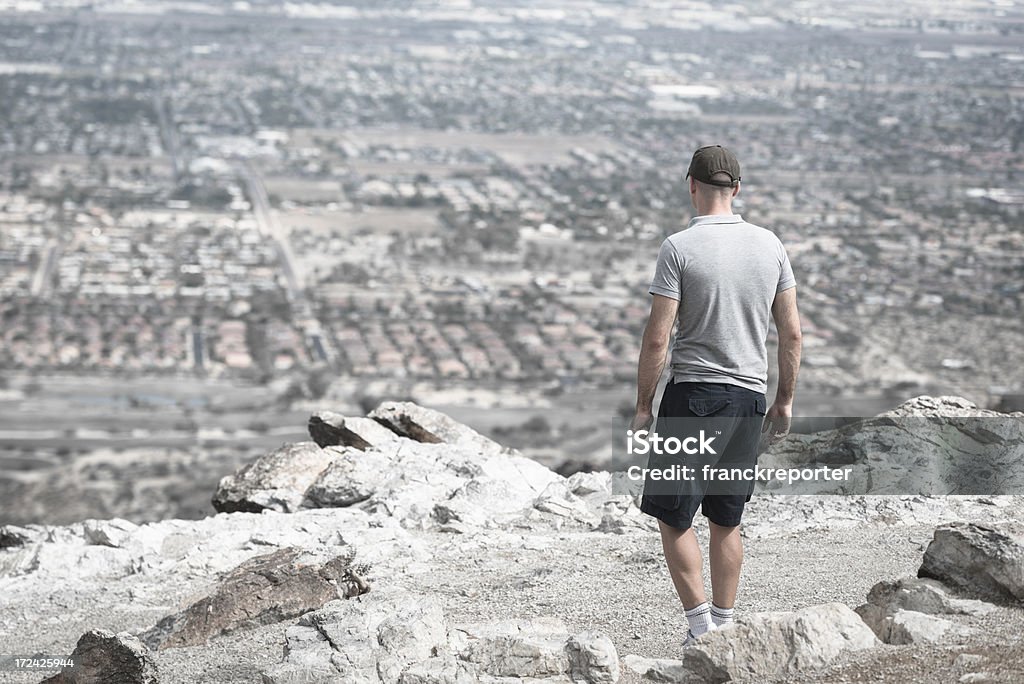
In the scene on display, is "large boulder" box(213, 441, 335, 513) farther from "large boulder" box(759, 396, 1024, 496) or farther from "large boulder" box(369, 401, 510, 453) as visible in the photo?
"large boulder" box(759, 396, 1024, 496)

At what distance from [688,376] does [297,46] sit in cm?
7754

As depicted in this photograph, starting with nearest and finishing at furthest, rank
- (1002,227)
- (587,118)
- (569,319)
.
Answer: (569,319) < (1002,227) < (587,118)

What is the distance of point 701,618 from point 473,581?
179 cm

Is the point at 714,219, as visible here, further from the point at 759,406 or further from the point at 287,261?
the point at 287,261

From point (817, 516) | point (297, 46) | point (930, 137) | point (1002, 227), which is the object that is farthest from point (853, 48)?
point (817, 516)

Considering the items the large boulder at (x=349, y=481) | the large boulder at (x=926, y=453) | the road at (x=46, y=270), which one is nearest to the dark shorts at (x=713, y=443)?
the large boulder at (x=926, y=453)

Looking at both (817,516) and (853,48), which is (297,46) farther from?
(817,516)

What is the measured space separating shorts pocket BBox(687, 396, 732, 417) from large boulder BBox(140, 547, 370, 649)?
2205mm

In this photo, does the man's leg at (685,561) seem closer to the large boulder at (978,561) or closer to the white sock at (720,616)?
the white sock at (720,616)

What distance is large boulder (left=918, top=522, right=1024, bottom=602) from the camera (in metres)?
4.45

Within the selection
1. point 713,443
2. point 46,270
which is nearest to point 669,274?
point 713,443

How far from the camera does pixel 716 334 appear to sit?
3.96 metres

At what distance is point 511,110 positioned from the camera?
64.4 metres

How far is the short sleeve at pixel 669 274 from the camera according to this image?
154 inches
